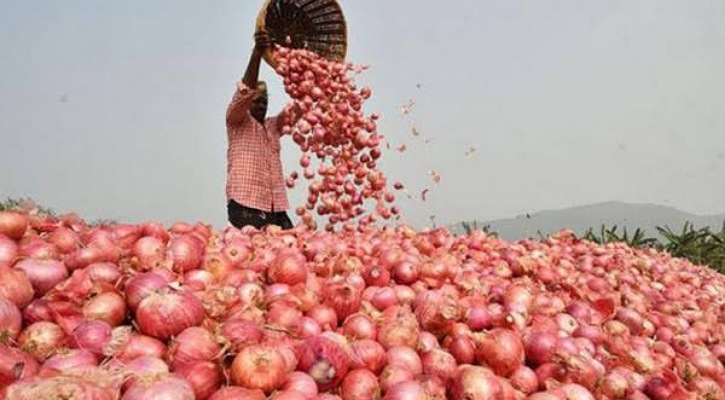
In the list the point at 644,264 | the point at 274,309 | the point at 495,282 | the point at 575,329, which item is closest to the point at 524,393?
the point at 575,329

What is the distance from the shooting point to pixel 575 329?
2979 mm

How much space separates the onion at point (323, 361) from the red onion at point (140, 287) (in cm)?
60

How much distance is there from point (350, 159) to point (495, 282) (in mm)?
2827

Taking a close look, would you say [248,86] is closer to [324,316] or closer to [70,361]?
[324,316]

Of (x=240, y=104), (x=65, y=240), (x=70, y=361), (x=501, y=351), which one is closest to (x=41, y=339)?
(x=70, y=361)

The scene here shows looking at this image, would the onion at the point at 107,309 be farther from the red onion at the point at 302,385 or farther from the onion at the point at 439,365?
the onion at the point at 439,365

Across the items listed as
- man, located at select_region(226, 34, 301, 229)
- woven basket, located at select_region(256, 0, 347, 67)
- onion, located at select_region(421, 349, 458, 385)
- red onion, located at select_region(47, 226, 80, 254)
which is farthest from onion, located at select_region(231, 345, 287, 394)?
woven basket, located at select_region(256, 0, 347, 67)

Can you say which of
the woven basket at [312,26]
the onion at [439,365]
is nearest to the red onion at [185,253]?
the onion at [439,365]

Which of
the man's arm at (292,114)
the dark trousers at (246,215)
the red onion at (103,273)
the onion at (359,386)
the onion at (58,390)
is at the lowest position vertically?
the dark trousers at (246,215)

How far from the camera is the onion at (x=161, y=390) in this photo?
5.42 feet

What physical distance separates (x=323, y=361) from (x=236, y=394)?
1.10ft

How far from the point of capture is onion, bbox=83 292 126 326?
2229 mm

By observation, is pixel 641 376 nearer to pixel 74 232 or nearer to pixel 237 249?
pixel 237 249

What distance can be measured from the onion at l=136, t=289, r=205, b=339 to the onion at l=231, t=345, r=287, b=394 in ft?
0.98
